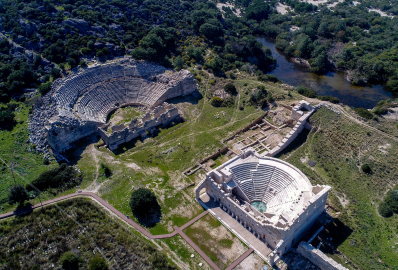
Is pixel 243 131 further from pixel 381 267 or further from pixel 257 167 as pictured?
pixel 381 267

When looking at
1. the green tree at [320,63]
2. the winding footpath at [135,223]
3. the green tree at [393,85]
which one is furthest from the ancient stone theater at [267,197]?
the green tree at [320,63]

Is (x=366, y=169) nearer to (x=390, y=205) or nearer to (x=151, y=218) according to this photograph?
(x=390, y=205)

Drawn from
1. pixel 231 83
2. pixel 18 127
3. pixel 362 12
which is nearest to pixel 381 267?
pixel 231 83

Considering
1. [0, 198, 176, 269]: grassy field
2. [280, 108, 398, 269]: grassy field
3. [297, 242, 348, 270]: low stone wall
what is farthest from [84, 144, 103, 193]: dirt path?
[280, 108, 398, 269]: grassy field

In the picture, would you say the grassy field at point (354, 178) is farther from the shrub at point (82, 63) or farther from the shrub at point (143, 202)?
the shrub at point (82, 63)

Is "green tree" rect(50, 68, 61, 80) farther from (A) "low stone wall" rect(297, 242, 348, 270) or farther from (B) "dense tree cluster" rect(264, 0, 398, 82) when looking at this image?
(B) "dense tree cluster" rect(264, 0, 398, 82)

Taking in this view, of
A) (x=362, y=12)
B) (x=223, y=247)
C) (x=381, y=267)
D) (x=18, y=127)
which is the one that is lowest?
(x=18, y=127)
